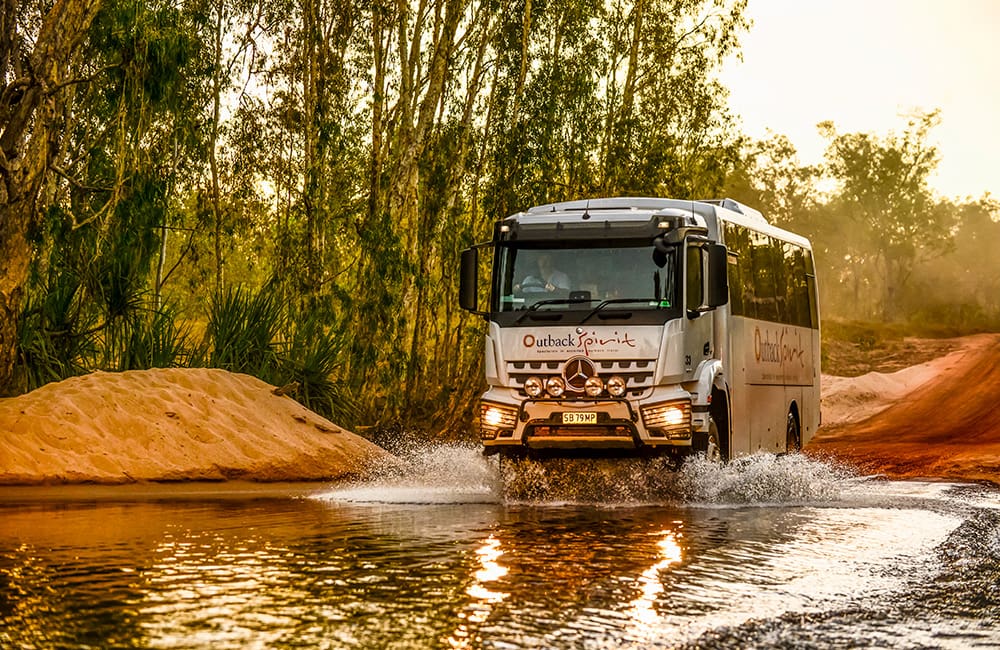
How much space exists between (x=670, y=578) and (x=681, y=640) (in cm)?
256

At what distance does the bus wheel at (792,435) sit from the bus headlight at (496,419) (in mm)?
6635

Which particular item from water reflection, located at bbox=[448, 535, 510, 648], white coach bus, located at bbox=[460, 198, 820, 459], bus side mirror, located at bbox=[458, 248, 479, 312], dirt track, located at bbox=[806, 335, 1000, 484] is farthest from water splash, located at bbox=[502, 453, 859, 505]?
water reflection, located at bbox=[448, 535, 510, 648]

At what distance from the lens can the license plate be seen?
17.3 meters

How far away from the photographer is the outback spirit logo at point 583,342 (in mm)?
17328

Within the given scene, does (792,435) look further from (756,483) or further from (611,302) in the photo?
(611,302)

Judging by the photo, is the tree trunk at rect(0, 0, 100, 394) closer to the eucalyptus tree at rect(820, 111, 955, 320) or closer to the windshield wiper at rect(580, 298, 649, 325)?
the windshield wiper at rect(580, 298, 649, 325)

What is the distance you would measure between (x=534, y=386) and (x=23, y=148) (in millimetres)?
8758

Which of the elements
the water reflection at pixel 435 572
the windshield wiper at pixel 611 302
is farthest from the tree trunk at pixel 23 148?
the windshield wiper at pixel 611 302

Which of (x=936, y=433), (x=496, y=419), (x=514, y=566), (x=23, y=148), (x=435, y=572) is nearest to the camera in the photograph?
(x=435, y=572)

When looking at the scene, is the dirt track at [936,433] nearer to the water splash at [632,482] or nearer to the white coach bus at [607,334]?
the water splash at [632,482]

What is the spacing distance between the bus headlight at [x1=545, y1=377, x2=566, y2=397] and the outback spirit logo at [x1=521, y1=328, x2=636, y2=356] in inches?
13.5

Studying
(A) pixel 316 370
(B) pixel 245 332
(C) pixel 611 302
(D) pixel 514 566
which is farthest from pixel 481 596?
(A) pixel 316 370

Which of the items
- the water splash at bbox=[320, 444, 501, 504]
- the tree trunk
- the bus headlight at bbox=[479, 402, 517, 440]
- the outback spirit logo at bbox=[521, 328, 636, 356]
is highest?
the tree trunk

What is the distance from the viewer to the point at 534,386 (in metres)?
17.6
